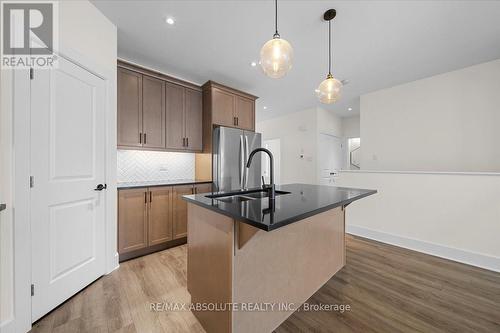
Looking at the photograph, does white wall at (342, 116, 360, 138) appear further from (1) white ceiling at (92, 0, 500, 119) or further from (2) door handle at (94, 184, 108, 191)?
(2) door handle at (94, 184, 108, 191)

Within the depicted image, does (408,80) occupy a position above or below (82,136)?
above

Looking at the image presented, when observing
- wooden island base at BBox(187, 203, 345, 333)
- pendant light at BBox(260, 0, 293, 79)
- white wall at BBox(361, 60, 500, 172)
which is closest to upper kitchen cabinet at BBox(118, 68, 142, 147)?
wooden island base at BBox(187, 203, 345, 333)

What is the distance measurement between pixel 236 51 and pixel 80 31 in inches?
62.9

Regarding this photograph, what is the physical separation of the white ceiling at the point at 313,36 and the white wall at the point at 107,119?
212 mm

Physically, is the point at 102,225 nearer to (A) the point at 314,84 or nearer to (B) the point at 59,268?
(B) the point at 59,268

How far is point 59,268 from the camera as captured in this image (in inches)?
60.5

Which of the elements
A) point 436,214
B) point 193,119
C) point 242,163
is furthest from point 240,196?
point 436,214

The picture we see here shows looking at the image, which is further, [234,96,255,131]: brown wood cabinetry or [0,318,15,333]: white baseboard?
[234,96,255,131]: brown wood cabinetry

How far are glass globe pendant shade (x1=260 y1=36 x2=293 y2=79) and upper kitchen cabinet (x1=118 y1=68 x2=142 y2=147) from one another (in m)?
2.00

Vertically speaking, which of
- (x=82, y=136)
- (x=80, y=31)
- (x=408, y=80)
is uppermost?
(x=408, y=80)

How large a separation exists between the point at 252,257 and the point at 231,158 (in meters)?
2.20

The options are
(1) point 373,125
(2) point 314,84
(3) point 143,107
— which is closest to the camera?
(3) point 143,107

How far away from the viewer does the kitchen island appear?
3.27 feet

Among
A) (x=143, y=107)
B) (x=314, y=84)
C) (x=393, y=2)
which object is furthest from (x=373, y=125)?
(x=143, y=107)
